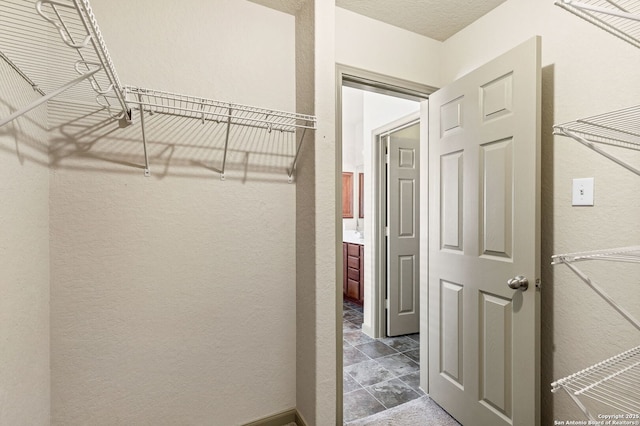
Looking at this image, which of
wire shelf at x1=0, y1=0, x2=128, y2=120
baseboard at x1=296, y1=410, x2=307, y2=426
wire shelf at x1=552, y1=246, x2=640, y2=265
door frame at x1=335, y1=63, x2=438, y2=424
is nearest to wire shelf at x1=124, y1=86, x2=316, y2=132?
wire shelf at x1=0, y1=0, x2=128, y2=120

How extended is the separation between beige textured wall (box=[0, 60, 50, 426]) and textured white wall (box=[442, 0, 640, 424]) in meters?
2.14

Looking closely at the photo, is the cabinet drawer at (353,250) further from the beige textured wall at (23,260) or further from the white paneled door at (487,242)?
the beige textured wall at (23,260)

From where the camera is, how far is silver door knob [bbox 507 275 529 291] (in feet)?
4.60

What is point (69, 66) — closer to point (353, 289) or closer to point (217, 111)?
point (217, 111)

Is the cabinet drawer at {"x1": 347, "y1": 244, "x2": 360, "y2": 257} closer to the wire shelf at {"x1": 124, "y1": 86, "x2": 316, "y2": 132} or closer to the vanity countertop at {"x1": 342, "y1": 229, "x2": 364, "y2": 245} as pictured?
the vanity countertop at {"x1": 342, "y1": 229, "x2": 364, "y2": 245}

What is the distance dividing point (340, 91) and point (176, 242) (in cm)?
120

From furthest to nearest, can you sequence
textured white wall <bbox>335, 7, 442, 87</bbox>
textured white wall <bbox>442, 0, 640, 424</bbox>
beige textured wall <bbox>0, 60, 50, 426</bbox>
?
textured white wall <bbox>335, 7, 442, 87</bbox>
textured white wall <bbox>442, 0, 640, 424</bbox>
beige textured wall <bbox>0, 60, 50, 426</bbox>

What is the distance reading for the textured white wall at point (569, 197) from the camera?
4.09 feet

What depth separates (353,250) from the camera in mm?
4074

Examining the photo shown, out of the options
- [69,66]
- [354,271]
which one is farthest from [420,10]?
[354,271]

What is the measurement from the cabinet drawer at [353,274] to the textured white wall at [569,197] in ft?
8.39

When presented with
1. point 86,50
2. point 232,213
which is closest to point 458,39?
point 232,213

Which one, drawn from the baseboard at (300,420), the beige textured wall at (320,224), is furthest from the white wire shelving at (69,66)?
the baseboard at (300,420)

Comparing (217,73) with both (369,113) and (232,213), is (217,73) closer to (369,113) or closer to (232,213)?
(232,213)
